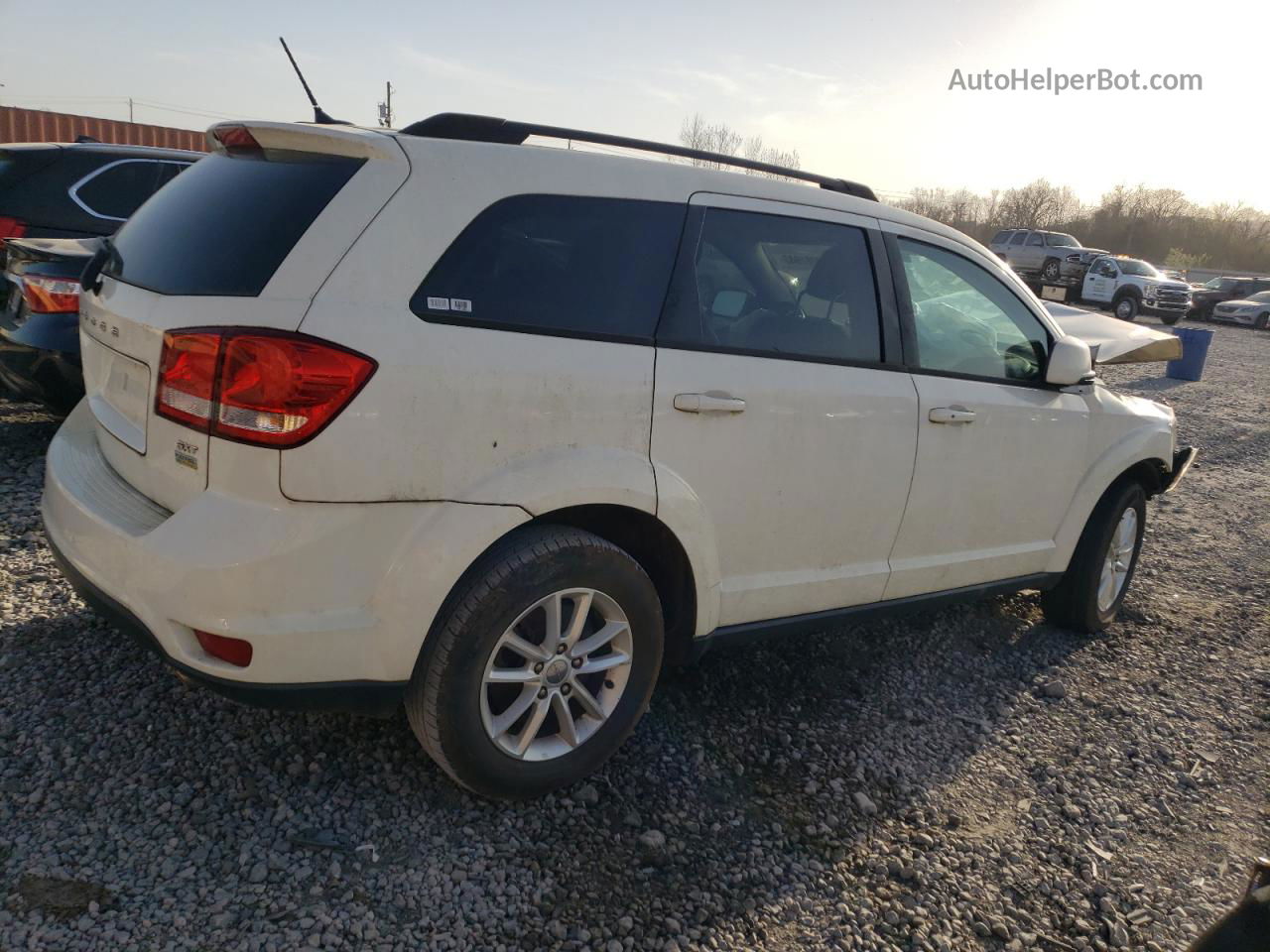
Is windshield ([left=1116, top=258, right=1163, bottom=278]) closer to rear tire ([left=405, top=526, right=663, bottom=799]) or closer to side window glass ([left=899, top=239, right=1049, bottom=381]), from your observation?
side window glass ([left=899, top=239, right=1049, bottom=381])

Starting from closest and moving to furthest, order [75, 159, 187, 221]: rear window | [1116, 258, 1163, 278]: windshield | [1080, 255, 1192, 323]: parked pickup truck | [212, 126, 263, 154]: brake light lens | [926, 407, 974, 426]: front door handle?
1. [212, 126, 263, 154]: brake light lens
2. [926, 407, 974, 426]: front door handle
3. [75, 159, 187, 221]: rear window
4. [1080, 255, 1192, 323]: parked pickup truck
5. [1116, 258, 1163, 278]: windshield

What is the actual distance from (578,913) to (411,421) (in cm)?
130

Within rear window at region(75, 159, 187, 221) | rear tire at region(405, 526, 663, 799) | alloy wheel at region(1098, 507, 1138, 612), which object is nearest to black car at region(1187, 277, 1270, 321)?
alloy wheel at region(1098, 507, 1138, 612)

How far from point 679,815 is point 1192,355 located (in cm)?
1597

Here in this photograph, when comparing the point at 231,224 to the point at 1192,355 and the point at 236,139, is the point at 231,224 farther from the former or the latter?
the point at 1192,355

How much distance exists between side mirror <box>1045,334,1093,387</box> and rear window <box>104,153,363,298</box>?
283cm

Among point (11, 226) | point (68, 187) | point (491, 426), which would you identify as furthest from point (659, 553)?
point (68, 187)

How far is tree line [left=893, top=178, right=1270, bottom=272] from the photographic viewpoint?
62.7m

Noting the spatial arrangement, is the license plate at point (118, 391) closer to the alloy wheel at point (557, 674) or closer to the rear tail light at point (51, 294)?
the alloy wheel at point (557, 674)

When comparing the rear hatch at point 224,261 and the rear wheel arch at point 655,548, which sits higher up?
the rear hatch at point 224,261

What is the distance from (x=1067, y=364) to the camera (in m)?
3.81

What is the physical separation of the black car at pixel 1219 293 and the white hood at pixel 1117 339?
27577 millimetres

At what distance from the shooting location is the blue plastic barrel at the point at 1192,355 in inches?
606

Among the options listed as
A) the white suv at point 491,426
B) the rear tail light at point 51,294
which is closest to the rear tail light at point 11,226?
the rear tail light at point 51,294
